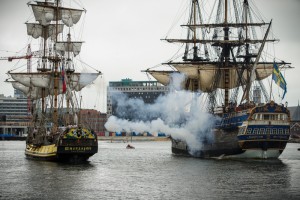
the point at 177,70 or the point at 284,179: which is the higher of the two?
the point at 177,70

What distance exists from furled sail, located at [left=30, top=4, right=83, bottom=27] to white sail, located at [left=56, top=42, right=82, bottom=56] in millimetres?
4215

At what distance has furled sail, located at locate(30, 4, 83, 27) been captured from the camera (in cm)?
8831

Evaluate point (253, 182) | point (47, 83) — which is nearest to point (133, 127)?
point (47, 83)

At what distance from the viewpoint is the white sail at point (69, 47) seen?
90.9 m

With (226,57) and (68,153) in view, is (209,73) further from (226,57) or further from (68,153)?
(68,153)

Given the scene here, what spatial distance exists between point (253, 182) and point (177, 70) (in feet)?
163

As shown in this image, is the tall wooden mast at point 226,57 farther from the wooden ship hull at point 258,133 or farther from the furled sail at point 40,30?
the furled sail at point 40,30

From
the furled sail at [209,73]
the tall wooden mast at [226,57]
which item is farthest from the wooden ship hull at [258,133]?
the furled sail at [209,73]

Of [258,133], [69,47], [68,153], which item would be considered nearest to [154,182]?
[68,153]

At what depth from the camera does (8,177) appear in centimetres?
5506

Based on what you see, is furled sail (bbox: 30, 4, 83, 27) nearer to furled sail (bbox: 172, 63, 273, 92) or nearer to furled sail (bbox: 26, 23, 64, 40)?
furled sail (bbox: 26, 23, 64, 40)

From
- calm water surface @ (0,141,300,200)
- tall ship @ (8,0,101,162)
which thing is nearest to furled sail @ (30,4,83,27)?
tall ship @ (8,0,101,162)

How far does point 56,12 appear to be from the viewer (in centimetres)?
8681

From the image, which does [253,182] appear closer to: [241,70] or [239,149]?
Result: [239,149]
